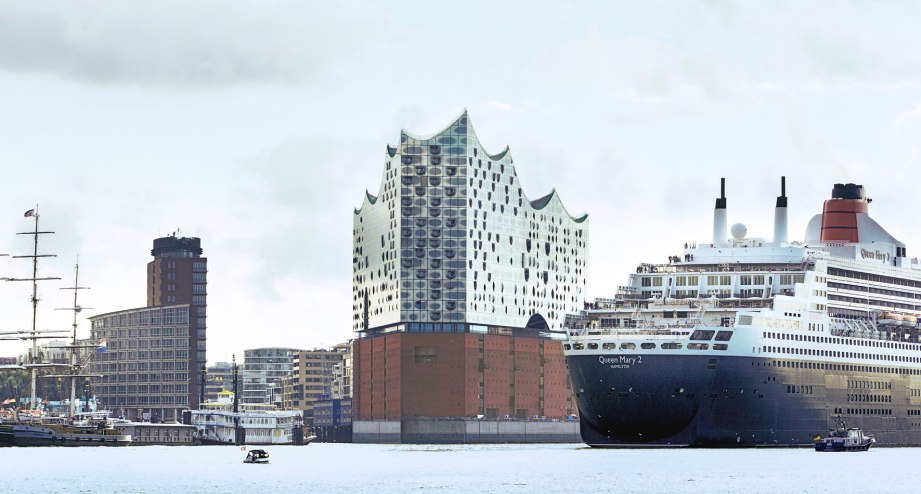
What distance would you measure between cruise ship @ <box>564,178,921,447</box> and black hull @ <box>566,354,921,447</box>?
89 mm

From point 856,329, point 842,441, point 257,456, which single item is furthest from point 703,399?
point 257,456

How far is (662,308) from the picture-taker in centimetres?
16438

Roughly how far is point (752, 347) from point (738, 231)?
72.6ft

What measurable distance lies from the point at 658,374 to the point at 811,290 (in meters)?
20.0

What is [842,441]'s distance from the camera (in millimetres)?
162625

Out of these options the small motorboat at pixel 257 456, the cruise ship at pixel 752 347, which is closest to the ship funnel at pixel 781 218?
the cruise ship at pixel 752 347

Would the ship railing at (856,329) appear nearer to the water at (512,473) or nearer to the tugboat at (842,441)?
the tugboat at (842,441)

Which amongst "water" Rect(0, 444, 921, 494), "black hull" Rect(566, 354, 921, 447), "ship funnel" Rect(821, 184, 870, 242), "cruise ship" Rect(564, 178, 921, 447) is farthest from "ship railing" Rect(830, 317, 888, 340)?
"ship funnel" Rect(821, 184, 870, 242)

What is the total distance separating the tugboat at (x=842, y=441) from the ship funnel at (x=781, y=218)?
19.1m

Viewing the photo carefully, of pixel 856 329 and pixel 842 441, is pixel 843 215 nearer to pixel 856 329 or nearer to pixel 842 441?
pixel 856 329

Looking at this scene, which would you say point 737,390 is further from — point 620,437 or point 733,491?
point 733,491

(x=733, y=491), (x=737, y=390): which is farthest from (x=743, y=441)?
(x=733, y=491)

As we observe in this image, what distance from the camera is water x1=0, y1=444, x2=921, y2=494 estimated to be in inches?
4938

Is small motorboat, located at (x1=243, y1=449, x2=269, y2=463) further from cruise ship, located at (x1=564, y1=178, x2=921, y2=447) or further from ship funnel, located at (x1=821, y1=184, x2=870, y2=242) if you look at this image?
ship funnel, located at (x1=821, y1=184, x2=870, y2=242)
